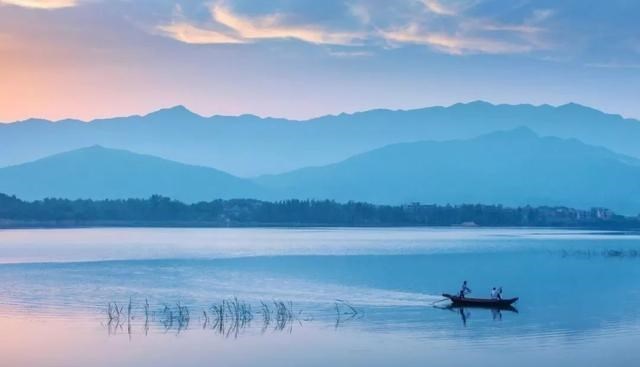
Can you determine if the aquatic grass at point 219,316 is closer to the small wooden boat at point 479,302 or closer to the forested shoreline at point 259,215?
the small wooden boat at point 479,302

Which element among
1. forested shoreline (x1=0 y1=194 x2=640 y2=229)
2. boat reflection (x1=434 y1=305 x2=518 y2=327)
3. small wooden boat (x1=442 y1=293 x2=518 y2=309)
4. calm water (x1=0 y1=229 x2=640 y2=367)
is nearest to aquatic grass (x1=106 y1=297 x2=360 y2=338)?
calm water (x1=0 y1=229 x2=640 y2=367)

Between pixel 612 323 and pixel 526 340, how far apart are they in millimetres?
5695

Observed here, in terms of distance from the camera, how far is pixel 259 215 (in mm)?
186000

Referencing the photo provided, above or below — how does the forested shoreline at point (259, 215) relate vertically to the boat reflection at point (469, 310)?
above

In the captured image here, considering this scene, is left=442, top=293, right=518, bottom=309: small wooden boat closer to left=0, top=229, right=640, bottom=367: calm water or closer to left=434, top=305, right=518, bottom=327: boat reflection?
left=434, top=305, right=518, bottom=327: boat reflection

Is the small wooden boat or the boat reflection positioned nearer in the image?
the boat reflection

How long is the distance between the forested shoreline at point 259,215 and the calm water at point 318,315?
3651 inches

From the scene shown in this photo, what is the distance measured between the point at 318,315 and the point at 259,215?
148m

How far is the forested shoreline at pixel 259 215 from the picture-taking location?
162 m

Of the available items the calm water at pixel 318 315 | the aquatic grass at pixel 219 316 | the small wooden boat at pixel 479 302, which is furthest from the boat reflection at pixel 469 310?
the aquatic grass at pixel 219 316

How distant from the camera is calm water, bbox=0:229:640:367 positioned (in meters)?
29.5

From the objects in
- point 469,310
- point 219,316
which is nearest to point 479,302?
point 469,310

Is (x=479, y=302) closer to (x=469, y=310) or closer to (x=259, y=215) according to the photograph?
(x=469, y=310)

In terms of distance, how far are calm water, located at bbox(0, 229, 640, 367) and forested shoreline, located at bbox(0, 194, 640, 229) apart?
3651 inches
